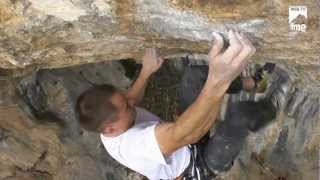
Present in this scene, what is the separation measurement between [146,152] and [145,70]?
690 millimetres

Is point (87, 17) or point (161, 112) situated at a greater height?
point (87, 17)

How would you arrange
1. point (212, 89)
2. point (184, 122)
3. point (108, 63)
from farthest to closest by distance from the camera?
point (108, 63)
point (184, 122)
point (212, 89)

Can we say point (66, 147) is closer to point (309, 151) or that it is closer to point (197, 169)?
point (197, 169)

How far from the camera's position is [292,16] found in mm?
2436

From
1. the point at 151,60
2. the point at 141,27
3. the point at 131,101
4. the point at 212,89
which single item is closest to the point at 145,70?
the point at 151,60

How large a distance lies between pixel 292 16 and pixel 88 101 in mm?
1136

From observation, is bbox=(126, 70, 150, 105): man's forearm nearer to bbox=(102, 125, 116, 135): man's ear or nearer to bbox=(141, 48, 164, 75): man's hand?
bbox=(141, 48, 164, 75): man's hand

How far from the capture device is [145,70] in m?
3.44

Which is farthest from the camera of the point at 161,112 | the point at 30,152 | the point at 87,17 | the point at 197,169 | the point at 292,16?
the point at 161,112

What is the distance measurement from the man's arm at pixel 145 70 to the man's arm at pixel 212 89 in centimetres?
57

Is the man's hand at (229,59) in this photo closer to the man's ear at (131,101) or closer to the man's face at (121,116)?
the man's face at (121,116)

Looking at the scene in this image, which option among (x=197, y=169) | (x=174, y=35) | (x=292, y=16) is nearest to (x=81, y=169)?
(x=197, y=169)

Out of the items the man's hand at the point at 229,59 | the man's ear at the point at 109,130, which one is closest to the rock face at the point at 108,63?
the man's hand at the point at 229,59

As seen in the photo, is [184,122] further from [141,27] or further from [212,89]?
[141,27]
